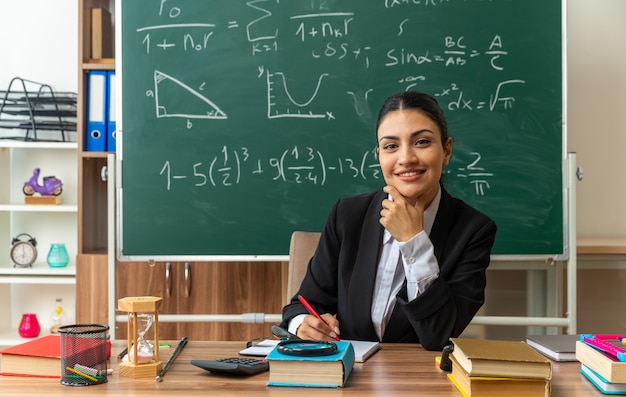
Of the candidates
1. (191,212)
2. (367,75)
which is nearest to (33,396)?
(191,212)

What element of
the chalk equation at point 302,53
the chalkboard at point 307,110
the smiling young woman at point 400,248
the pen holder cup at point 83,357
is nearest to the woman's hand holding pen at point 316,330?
the smiling young woman at point 400,248

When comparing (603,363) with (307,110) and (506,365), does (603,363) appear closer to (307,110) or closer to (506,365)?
(506,365)

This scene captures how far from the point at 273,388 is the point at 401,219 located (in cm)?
67

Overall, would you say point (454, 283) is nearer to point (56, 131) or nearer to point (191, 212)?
point (191, 212)

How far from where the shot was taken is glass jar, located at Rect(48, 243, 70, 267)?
3520 millimetres

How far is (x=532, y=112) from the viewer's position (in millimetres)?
3088

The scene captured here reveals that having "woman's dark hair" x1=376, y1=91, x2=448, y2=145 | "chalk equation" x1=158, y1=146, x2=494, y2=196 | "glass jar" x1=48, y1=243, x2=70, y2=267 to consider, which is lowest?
"glass jar" x1=48, y1=243, x2=70, y2=267

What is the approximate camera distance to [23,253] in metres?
3.52

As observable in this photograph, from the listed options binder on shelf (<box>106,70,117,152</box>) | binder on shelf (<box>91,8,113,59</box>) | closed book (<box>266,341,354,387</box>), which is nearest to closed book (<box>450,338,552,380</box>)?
closed book (<box>266,341,354,387</box>)

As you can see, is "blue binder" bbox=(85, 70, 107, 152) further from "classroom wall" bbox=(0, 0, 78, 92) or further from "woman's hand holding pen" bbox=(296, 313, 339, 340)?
"woman's hand holding pen" bbox=(296, 313, 339, 340)

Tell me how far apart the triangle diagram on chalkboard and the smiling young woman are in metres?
1.23

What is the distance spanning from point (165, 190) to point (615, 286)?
1953 mm

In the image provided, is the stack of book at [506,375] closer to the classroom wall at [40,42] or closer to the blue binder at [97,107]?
the blue binder at [97,107]

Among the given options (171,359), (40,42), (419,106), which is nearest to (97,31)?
(40,42)
